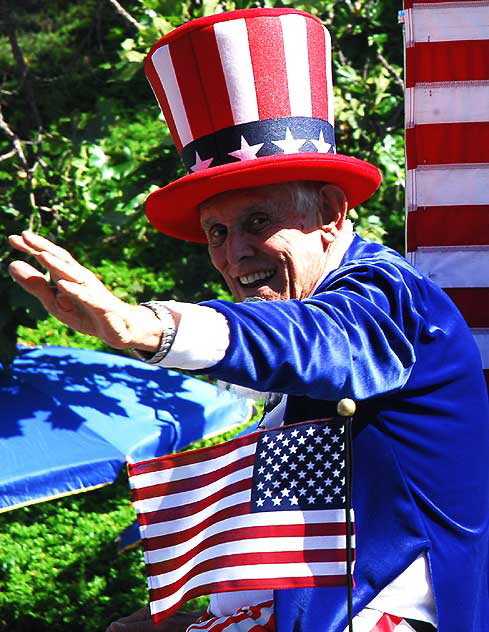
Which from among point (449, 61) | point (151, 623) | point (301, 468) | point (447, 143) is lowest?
point (151, 623)

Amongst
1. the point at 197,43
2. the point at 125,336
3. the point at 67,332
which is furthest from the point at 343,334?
the point at 67,332

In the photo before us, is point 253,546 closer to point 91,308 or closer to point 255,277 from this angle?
point 255,277

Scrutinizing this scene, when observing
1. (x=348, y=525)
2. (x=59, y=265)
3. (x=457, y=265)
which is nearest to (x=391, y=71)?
(x=457, y=265)

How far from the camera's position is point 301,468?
75.1 inches

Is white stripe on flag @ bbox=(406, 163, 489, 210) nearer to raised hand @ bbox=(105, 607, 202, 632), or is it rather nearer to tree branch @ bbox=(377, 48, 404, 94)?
raised hand @ bbox=(105, 607, 202, 632)

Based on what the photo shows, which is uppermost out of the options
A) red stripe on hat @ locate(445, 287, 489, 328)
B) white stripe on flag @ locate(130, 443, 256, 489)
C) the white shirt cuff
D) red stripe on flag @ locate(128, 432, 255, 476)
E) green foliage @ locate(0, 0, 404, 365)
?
the white shirt cuff

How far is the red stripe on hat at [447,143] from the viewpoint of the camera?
2.89m

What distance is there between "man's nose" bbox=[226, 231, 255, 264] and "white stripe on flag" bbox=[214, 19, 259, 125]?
248 mm

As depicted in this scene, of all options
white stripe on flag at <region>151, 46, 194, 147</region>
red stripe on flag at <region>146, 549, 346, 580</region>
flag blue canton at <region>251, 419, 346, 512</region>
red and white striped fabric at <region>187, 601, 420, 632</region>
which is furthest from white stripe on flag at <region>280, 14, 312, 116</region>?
red and white striped fabric at <region>187, 601, 420, 632</region>

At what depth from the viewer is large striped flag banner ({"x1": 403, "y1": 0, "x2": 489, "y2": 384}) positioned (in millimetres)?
2854

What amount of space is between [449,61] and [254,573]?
1599 millimetres

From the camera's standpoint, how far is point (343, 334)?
5.27 ft

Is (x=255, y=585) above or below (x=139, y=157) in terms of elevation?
above

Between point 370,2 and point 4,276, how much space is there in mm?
2568
